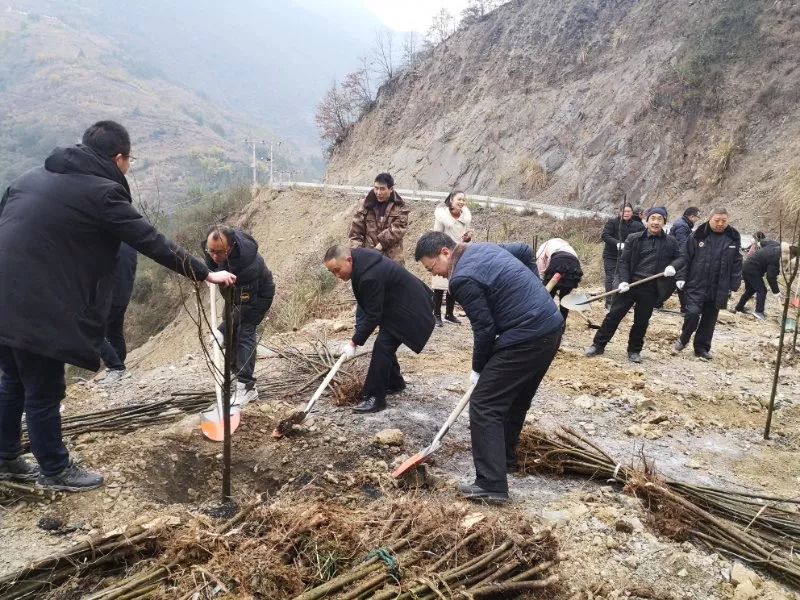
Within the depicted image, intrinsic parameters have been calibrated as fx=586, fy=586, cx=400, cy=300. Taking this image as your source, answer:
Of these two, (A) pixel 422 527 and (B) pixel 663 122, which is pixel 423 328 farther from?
(B) pixel 663 122

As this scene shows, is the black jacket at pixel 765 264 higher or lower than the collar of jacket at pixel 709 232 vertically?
lower

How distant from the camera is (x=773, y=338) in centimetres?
750

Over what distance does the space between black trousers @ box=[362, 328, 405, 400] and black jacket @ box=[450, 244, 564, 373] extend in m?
1.25

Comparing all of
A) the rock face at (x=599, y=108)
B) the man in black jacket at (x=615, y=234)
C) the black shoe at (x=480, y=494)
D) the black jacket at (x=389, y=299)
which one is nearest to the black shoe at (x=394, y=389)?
the black jacket at (x=389, y=299)

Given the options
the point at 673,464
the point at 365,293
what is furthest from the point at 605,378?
the point at 365,293

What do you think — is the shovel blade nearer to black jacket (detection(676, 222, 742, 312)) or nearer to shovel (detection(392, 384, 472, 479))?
shovel (detection(392, 384, 472, 479))

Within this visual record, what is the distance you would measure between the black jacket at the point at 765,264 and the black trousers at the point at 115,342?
330 inches

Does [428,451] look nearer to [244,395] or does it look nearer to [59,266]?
[244,395]

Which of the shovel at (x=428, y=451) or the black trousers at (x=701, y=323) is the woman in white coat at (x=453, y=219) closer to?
the black trousers at (x=701, y=323)

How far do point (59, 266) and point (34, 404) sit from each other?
2.33ft

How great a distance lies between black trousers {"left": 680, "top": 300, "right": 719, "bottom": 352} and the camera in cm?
618

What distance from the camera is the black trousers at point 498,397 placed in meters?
3.12

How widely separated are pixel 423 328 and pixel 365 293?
0.52 m

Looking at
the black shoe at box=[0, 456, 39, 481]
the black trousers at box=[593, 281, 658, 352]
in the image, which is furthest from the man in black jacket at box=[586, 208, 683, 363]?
the black shoe at box=[0, 456, 39, 481]
